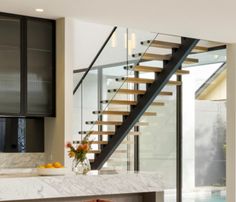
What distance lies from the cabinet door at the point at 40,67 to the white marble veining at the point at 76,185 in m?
2.26

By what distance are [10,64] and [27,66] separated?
226 millimetres

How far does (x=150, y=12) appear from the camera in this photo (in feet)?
22.2

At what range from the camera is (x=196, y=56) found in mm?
9555

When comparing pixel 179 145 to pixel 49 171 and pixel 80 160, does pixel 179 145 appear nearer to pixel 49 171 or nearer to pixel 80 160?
pixel 80 160

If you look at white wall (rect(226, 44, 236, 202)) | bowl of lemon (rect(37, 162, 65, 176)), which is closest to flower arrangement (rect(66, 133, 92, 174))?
bowl of lemon (rect(37, 162, 65, 176))

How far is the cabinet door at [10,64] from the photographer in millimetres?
7070

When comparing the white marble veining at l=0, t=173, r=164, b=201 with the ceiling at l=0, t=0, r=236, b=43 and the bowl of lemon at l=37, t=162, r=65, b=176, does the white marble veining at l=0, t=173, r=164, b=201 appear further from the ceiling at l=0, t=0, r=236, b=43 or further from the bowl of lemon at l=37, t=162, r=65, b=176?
the ceiling at l=0, t=0, r=236, b=43

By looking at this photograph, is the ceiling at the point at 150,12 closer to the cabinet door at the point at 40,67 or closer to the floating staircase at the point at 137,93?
the cabinet door at the point at 40,67

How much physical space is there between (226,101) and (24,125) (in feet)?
10.4

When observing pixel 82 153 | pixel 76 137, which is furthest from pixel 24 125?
pixel 82 153

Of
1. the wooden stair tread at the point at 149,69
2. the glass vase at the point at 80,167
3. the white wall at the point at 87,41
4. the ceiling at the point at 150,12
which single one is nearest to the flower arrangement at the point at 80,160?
the glass vase at the point at 80,167

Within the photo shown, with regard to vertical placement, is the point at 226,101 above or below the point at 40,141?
above

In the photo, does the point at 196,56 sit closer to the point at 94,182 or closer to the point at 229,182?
the point at 229,182

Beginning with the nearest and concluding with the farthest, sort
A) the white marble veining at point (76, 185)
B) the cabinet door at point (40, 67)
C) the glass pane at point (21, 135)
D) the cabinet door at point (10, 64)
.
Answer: the white marble veining at point (76, 185)
the cabinet door at point (10, 64)
the cabinet door at point (40, 67)
the glass pane at point (21, 135)
